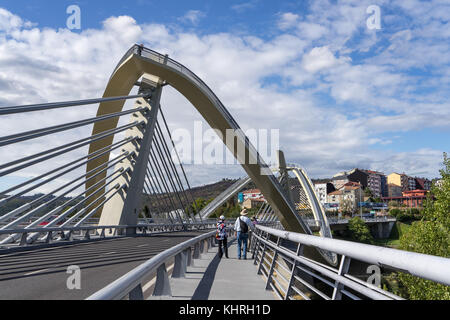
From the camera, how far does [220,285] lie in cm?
777

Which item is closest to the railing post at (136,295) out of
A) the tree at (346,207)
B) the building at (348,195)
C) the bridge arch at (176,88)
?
the bridge arch at (176,88)

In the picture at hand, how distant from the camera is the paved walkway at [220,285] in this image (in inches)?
261

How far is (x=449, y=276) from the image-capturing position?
195cm

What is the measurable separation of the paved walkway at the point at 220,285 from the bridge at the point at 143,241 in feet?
0.07

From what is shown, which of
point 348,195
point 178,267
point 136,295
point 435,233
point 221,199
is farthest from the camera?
point 348,195

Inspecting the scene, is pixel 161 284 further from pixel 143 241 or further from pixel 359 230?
pixel 359 230

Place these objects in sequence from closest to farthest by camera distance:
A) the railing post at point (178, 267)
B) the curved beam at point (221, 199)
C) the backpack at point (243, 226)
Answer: the railing post at point (178, 267), the backpack at point (243, 226), the curved beam at point (221, 199)

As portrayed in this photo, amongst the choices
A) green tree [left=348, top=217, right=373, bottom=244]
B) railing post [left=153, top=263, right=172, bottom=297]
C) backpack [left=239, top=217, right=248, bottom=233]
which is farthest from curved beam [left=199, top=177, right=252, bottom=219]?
railing post [left=153, top=263, right=172, bottom=297]

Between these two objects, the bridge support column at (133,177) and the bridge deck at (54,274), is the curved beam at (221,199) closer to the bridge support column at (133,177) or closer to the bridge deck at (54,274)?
the bridge support column at (133,177)

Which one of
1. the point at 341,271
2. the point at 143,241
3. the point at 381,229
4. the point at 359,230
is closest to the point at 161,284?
the point at 341,271

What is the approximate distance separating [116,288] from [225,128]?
26640mm

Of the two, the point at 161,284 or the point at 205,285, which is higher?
the point at 161,284

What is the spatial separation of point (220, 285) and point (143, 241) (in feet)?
46.5

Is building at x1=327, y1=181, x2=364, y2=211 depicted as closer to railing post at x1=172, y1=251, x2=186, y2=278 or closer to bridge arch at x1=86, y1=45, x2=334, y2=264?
bridge arch at x1=86, y1=45, x2=334, y2=264
